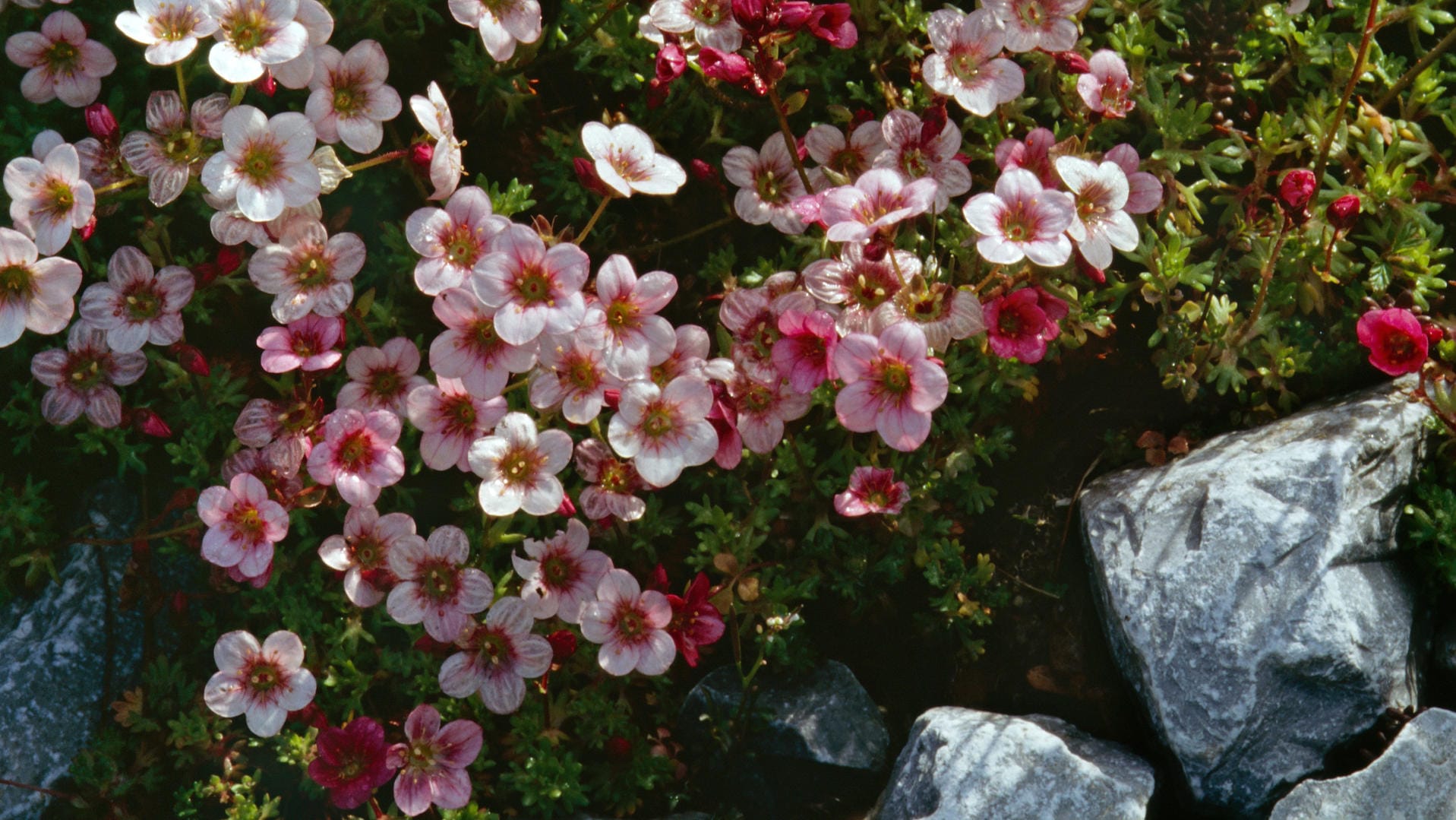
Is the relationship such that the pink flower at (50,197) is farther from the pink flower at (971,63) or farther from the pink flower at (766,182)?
the pink flower at (971,63)

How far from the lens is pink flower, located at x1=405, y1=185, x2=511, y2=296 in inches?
110

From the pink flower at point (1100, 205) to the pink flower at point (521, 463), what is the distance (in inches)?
55.8

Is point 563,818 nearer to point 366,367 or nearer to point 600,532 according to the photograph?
point 600,532

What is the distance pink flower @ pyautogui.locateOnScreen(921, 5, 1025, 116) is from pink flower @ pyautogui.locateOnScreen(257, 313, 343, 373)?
175cm

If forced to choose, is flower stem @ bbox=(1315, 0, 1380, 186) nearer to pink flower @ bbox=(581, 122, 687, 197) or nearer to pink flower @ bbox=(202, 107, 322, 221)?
pink flower @ bbox=(581, 122, 687, 197)

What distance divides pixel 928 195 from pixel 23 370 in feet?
9.24

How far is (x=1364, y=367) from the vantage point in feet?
11.0

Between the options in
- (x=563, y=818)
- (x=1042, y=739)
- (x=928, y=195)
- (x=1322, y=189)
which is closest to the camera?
(x=928, y=195)

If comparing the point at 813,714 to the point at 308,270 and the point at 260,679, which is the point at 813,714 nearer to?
the point at 260,679

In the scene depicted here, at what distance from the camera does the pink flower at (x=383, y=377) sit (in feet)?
9.95

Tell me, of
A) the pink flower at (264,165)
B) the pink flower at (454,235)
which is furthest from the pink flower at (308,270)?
the pink flower at (454,235)

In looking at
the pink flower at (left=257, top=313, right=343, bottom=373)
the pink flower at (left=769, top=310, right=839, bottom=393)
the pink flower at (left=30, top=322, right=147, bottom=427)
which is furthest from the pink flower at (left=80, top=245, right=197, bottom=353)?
the pink flower at (left=769, top=310, right=839, bottom=393)

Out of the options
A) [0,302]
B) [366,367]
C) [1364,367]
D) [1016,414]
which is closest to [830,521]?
[1016,414]

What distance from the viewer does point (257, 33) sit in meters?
2.82
